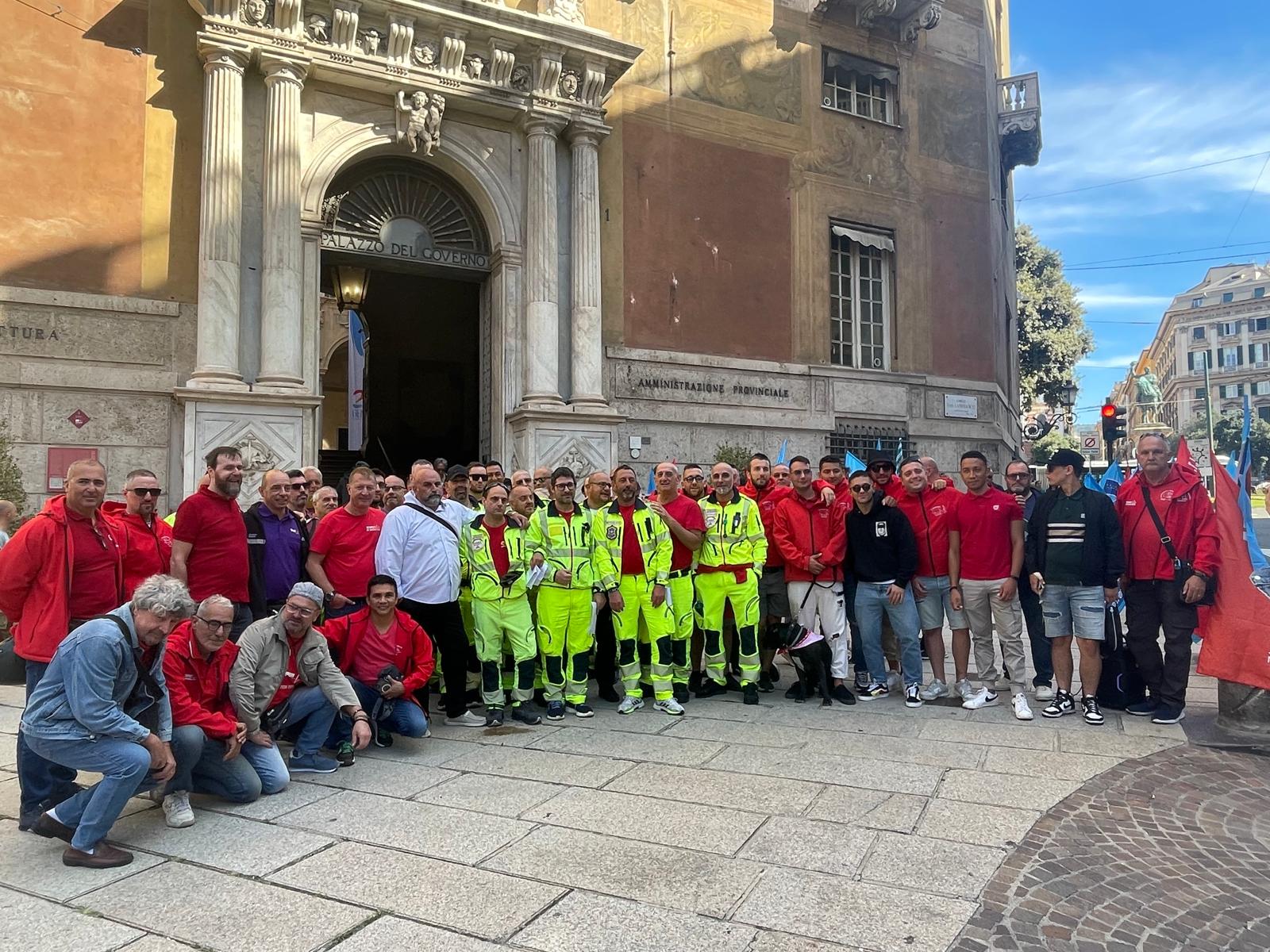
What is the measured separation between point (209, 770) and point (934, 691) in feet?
18.1

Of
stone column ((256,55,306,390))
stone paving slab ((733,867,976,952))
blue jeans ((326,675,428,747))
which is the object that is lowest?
stone paving slab ((733,867,976,952))

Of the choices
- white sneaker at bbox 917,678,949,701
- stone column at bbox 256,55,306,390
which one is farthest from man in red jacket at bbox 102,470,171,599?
white sneaker at bbox 917,678,949,701

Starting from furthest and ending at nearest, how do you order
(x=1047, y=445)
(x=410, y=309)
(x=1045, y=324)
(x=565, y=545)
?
(x=1047, y=445), (x=1045, y=324), (x=410, y=309), (x=565, y=545)

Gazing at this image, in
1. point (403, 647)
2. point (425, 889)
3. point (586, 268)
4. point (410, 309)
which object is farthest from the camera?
point (410, 309)

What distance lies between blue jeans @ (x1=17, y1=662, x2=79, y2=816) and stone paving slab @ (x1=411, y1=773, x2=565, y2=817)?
5.81 ft

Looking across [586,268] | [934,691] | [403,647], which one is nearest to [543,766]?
[403,647]

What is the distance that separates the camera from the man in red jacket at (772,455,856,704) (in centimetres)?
734

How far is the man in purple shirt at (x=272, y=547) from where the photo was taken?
19.9 ft

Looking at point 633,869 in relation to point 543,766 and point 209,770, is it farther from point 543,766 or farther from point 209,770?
point 209,770

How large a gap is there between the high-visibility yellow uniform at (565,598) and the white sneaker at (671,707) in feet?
2.07

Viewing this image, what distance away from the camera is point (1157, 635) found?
21.1 ft

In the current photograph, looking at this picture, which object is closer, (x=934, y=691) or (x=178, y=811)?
(x=178, y=811)

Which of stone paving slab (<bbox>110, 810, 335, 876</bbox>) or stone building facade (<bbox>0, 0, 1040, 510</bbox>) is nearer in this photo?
stone paving slab (<bbox>110, 810, 335, 876</bbox>)

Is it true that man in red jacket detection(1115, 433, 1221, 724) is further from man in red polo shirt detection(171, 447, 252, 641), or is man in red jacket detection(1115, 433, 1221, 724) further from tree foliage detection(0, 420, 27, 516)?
tree foliage detection(0, 420, 27, 516)
